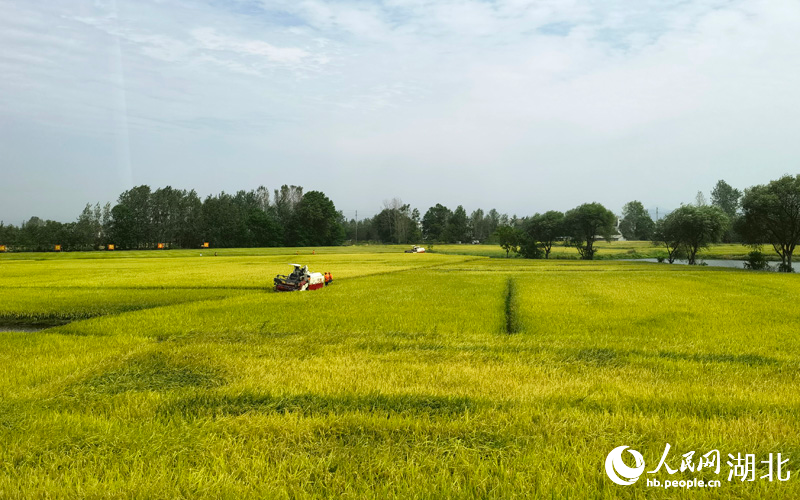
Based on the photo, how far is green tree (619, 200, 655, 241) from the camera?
15512 centimetres

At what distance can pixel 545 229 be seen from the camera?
9025cm

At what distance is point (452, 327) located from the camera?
48.5 feet

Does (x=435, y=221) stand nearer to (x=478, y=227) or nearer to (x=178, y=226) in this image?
(x=478, y=227)

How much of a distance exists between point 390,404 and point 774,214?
173ft

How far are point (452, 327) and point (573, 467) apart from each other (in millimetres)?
9768

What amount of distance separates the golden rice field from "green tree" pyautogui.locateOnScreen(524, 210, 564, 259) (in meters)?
74.5

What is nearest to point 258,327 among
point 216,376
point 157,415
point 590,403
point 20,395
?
point 216,376

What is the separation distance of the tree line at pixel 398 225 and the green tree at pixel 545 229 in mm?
198

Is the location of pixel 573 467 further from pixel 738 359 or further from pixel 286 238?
pixel 286 238

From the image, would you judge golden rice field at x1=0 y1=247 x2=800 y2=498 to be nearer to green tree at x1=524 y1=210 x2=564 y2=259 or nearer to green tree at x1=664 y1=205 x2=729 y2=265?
green tree at x1=664 y1=205 x2=729 y2=265

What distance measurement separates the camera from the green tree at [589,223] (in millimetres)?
80062
